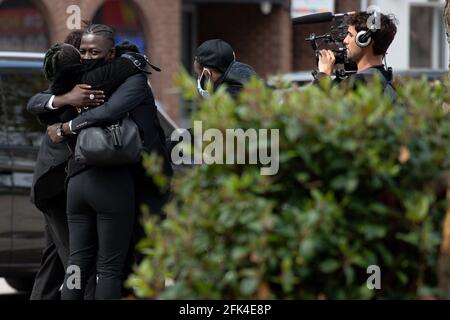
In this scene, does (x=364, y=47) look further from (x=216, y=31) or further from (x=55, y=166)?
(x=216, y=31)

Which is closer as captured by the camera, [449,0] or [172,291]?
[172,291]

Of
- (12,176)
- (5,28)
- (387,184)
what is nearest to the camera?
(387,184)

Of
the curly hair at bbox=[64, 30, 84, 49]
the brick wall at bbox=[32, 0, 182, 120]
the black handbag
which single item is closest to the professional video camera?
the black handbag

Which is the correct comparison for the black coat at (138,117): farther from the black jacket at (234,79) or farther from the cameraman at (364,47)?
the cameraman at (364,47)

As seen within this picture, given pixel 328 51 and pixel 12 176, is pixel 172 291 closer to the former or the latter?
pixel 328 51

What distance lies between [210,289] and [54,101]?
8.68 ft

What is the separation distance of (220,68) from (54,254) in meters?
1.53

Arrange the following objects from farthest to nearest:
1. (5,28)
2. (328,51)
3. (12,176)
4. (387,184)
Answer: (5,28), (12,176), (328,51), (387,184)

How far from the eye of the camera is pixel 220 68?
6.27m

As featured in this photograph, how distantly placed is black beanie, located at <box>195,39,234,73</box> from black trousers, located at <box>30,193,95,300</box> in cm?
108

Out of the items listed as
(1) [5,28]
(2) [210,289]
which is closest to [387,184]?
(2) [210,289]

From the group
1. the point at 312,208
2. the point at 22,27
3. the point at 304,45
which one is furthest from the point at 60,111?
the point at 304,45

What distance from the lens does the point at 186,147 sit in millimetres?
3676
